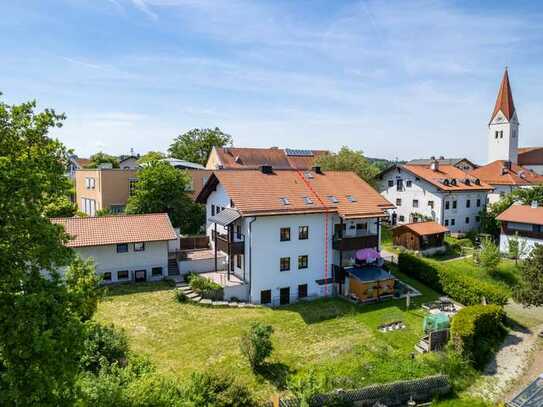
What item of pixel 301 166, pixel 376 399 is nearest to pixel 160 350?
pixel 376 399

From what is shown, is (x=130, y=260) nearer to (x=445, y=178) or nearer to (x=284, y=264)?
(x=284, y=264)

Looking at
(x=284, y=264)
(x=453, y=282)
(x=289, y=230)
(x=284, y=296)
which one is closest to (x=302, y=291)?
(x=284, y=296)

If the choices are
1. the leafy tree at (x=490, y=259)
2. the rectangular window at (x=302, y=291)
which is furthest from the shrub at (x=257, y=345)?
the leafy tree at (x=490, y=259)

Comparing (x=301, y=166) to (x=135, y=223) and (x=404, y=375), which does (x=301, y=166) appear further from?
(x=404, y=375)

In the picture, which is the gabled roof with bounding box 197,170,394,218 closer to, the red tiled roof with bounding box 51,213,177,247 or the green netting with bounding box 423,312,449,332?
the red tiled roof with bounding box 51,213,177,247

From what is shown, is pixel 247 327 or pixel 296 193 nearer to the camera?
pixel 247 327

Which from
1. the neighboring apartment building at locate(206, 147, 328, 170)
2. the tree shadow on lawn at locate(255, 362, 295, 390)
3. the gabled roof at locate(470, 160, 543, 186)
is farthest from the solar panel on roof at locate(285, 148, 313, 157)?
the tree shadow on lawn at locate(255, 362, 295, 390)
